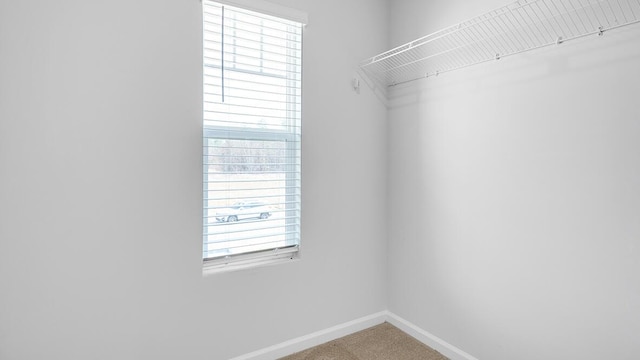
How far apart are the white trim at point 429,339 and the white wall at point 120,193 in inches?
24.7

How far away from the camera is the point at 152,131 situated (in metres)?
1.58

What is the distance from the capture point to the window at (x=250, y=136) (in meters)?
1.74

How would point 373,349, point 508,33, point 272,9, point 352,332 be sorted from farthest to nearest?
point 352,332 → point 373,349 → point 272,9 → point 508,33

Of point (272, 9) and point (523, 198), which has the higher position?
point (272, 9)

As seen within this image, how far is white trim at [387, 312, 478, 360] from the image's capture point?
1.90m

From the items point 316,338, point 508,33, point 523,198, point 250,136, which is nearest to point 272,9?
point 250,136

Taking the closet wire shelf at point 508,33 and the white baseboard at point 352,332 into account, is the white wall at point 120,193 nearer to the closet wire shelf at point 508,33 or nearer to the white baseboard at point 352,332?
the white baseboard at point 352,332

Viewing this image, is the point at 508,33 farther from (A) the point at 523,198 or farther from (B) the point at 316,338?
(B) the point at 316,338

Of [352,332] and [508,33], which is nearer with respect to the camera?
[508,33]

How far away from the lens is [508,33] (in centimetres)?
164

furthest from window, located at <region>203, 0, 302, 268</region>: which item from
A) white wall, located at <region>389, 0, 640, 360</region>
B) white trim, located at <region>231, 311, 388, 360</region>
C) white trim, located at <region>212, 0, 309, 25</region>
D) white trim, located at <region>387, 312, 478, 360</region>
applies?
white trim, located at <region>387, 312, 478, 360</region>

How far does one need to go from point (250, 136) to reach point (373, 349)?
4.84 feet

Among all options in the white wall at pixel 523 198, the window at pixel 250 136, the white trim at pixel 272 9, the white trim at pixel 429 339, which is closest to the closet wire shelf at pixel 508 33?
the white wall at pixel 523 198

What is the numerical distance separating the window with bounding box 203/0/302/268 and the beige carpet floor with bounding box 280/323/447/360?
0.62m
